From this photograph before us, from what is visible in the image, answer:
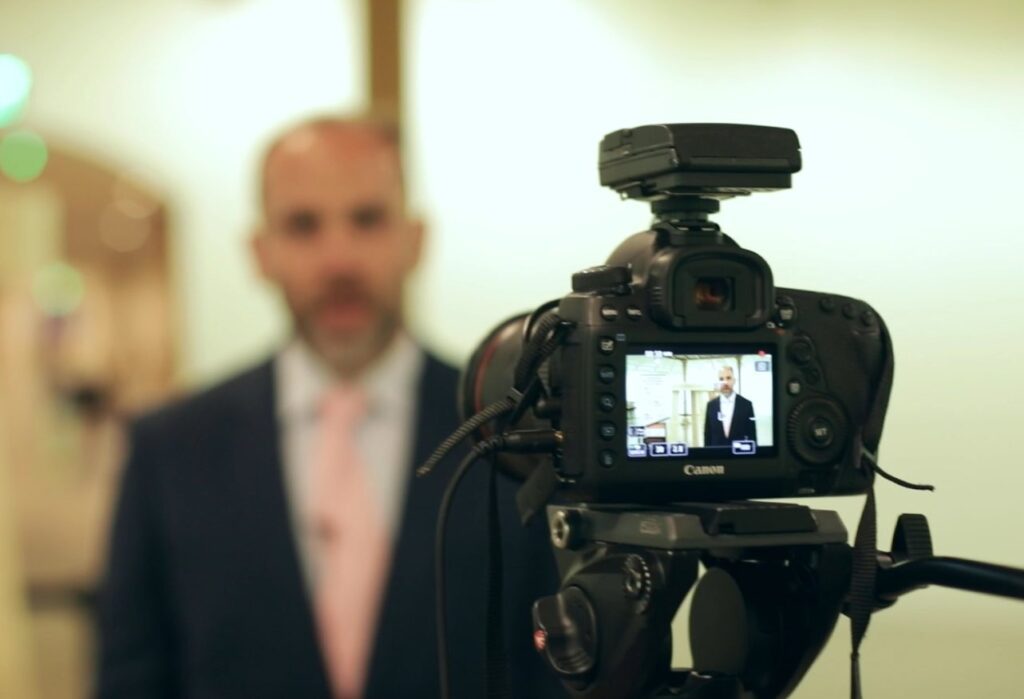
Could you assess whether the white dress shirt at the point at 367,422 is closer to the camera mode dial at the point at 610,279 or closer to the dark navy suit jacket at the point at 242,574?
the dark navy suit jacket at the point at 242,574

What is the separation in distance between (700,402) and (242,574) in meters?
0.98

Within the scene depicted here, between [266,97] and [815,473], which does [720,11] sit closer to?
[266,97]

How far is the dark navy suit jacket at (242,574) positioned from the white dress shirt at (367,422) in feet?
0.06

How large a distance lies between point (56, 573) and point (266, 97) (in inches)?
29.1

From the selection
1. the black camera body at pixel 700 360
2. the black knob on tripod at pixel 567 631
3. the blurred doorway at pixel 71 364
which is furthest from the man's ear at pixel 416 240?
the black knob on tripod at pixel 567 631

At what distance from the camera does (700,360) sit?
45.2 inches

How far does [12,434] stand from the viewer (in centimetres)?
196

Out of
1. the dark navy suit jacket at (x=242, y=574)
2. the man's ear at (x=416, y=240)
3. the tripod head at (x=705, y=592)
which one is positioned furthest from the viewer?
the man's ear at (x=416, y=240)

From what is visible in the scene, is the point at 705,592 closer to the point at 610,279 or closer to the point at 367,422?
the point at 610,279

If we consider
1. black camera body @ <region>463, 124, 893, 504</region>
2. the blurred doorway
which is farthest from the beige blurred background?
black camera body @ <region>463, 124, 893, 504</region>

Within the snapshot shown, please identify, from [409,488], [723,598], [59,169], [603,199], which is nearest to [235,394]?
[409,488]

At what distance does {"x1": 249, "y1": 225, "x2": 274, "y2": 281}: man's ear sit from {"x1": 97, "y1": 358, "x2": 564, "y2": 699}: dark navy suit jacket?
152 mm

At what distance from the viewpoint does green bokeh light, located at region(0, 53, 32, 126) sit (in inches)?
77.4

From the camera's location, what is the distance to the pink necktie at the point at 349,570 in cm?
196
